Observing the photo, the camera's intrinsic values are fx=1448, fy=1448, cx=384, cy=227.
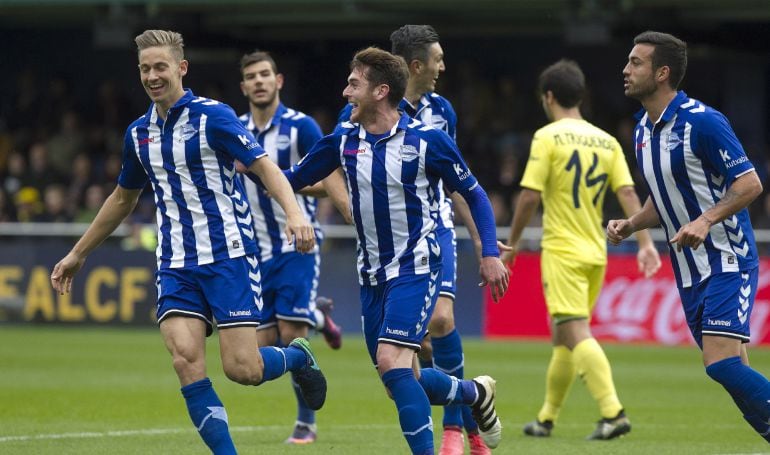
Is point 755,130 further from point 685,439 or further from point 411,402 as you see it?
point 411,402

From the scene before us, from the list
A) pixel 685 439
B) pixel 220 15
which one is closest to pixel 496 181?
pixel 220 15

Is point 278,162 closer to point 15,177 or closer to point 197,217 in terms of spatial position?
Result: point 197,217

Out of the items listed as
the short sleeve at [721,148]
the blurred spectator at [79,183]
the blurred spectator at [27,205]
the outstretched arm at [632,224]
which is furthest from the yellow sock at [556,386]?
the blurred spectator at [79,183]

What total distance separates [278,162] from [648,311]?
9147 mm

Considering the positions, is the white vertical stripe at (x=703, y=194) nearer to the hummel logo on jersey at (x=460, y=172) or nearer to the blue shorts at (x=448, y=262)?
the hummel logo on jersey at (x=460, y=172)

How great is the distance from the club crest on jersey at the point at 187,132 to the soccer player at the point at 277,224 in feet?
7.98

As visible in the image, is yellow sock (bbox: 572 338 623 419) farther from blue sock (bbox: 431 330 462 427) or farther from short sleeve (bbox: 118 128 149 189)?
short sleeve (bbox: 118 128 149 189)

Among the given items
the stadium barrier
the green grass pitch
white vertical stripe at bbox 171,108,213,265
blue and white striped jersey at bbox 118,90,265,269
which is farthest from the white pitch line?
the stadium barrier

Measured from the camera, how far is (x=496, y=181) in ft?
71.0

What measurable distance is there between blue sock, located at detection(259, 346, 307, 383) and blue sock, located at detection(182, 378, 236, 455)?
0.41 metres

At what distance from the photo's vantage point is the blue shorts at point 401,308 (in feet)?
23.0

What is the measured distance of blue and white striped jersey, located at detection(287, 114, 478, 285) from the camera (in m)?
7.12

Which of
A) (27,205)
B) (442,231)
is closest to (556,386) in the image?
(442,231)

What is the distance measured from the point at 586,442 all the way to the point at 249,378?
2.94 metres
